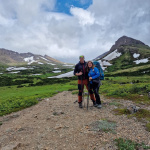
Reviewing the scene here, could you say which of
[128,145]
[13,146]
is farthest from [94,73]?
[13,146]

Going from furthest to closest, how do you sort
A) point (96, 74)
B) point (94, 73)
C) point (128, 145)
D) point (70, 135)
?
1. point (94, 73)
2. point (96, 74)
3. point (70, 135)
4. point (128, 145)

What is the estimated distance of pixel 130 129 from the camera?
287 inches

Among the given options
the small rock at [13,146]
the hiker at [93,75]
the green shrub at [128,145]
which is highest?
the hiker at [93,75]

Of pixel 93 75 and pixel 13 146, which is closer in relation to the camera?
pixel 13 146

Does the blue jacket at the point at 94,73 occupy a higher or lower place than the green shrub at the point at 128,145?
higher

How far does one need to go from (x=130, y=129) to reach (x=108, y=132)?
1275 millimetres

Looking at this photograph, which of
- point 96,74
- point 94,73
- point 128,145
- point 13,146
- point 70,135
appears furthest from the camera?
point 94,73

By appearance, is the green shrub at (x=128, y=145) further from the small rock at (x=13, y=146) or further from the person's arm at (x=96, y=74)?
the person's arm at (x=96, y=74)

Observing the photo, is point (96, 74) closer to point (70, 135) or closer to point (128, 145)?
point (70, 135)

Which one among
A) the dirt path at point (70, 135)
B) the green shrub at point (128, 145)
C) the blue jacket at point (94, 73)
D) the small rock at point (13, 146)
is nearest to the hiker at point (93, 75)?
the blue jacket at point (94, 73)

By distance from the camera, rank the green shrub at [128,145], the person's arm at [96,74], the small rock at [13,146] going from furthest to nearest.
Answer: the person's arm at [96,74] → the small rock at [13,146] → the green shrub at [128,145]

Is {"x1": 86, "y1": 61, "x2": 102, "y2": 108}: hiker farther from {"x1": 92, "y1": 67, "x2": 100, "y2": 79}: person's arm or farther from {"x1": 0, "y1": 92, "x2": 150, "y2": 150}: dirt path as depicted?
{"x1": 0, "y1": 92, "x2": 150, "y2": 150}: dirt path

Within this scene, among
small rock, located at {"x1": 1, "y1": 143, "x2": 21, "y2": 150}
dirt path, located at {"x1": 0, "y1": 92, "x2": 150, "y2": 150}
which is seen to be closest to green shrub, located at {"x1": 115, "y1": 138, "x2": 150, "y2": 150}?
dirt path, located at {"x1": 0, "y1": 92, "x2": 150, "y2": 150}

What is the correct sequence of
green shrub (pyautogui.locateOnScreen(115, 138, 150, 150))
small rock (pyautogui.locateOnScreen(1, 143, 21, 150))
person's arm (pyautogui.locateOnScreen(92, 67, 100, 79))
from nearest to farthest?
green shrub (pyautogui.locateOnScreen(115, 138, 150, 150))
small rock (pyautogui.locateOnScreen(1, 143, 21, 150))
person's arm (pyautogui.locateOnScreen(92, 67, 100, 79))
